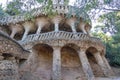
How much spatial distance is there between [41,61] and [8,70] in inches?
337

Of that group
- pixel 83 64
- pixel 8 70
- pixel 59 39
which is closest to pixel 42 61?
pixel 59 39

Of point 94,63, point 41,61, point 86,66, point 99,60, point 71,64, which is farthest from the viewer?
point 94,63

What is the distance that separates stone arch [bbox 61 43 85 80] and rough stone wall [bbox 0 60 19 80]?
7500 mm

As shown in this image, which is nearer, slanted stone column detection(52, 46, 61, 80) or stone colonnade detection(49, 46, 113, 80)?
slanted stone column detection(52, 46, 61, 80)

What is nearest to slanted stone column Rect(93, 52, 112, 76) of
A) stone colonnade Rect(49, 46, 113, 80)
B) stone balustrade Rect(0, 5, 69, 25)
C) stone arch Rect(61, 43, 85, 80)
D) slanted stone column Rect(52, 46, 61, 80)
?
stone colonnade Rect(49, 46, 113, 80)

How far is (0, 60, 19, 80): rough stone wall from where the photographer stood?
8.23 m

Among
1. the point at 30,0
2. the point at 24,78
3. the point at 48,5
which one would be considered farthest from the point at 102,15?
the point at 24,78

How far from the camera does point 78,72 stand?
1673 cm

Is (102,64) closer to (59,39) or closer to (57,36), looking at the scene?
(59,39)

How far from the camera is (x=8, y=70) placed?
27.8 feet

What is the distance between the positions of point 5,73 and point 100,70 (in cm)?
1075

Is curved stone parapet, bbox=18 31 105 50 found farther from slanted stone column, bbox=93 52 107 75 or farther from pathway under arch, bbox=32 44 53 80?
slanted stone column, bbox=93 52 107 75

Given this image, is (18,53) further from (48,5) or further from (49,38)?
(49,38)

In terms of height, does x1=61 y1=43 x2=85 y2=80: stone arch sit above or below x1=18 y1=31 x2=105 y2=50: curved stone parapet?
below
